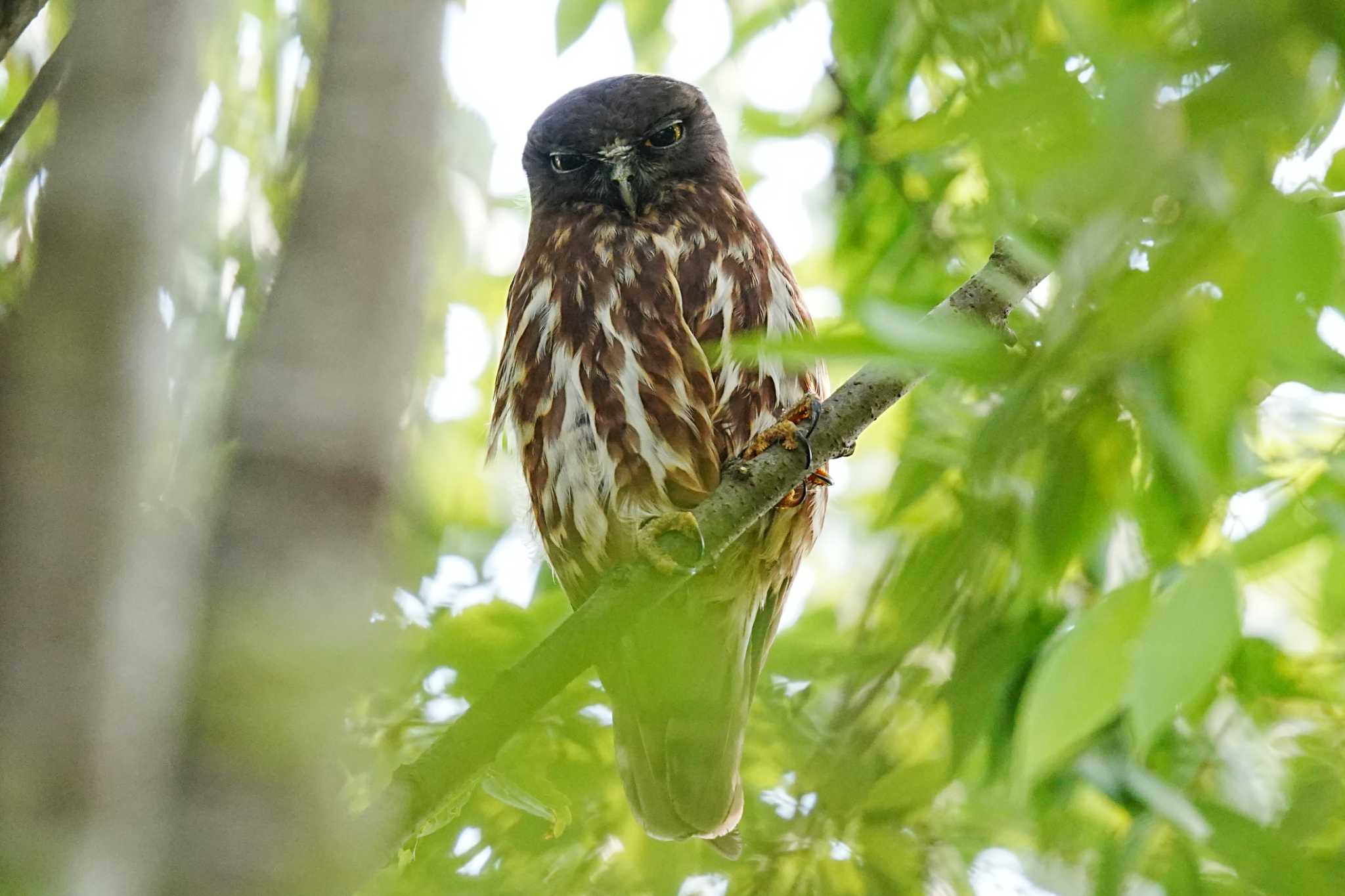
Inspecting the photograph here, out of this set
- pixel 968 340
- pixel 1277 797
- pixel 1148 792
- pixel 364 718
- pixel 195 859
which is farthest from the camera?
pixel 1277 797

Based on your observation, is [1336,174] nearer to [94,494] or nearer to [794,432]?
[794,432]

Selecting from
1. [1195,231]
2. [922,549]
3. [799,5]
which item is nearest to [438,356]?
[799,5]

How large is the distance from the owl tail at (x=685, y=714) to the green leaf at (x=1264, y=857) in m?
0.81

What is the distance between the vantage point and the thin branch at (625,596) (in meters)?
1.68

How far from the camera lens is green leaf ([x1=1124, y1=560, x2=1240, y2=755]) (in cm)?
134

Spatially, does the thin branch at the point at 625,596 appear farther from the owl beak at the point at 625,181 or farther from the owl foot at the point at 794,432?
the owl beak at the point at 625,181

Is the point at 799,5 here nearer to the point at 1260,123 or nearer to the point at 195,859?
the point at 1260,123

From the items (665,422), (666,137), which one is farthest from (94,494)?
(666,137)

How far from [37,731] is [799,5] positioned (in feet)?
6.80

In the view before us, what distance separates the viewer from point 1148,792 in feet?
6.73

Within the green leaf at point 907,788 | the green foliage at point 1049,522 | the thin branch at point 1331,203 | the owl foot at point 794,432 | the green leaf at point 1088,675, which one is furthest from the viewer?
the green leaf at point 907,788

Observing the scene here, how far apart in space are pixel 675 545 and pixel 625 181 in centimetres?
114

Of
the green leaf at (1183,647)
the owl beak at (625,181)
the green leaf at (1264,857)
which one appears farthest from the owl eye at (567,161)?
the green leaf at (1183,647)

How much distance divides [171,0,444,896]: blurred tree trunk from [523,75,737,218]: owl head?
2.02 meters
